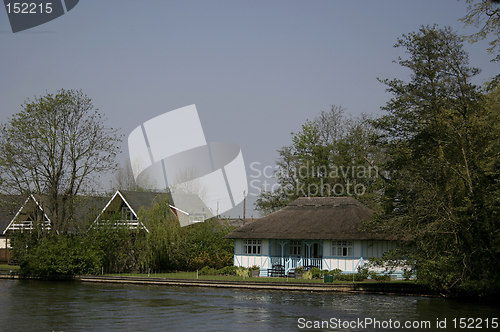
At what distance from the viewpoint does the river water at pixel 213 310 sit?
19.8 m

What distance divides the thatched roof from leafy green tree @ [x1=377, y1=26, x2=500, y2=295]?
6.27m

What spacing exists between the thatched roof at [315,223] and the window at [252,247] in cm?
70

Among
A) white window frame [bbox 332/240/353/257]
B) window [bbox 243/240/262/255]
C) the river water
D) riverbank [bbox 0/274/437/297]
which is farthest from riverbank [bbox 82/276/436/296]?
window [bbox 243/240/262/255]

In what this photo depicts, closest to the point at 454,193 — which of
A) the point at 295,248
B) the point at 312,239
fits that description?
the point at 312,239

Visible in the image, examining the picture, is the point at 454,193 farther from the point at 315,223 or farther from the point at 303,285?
the point at 315,223

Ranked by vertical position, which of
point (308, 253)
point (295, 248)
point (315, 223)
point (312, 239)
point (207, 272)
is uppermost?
point (315, 223)

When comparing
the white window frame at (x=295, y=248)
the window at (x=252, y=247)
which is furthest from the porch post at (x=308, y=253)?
the window at (x=252, y=247)

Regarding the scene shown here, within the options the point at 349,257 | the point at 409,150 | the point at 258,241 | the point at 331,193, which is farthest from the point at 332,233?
the point at 331,193

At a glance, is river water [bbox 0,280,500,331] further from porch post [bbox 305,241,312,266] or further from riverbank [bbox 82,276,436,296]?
porch post [bbox 305,241,312,266]

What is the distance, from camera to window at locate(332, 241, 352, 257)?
126 feet

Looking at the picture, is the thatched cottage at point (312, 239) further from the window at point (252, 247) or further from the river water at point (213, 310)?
the river water at point (213, 310)

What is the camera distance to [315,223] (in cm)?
4038

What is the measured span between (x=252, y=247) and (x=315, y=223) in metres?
4.59

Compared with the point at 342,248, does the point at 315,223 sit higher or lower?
higher
